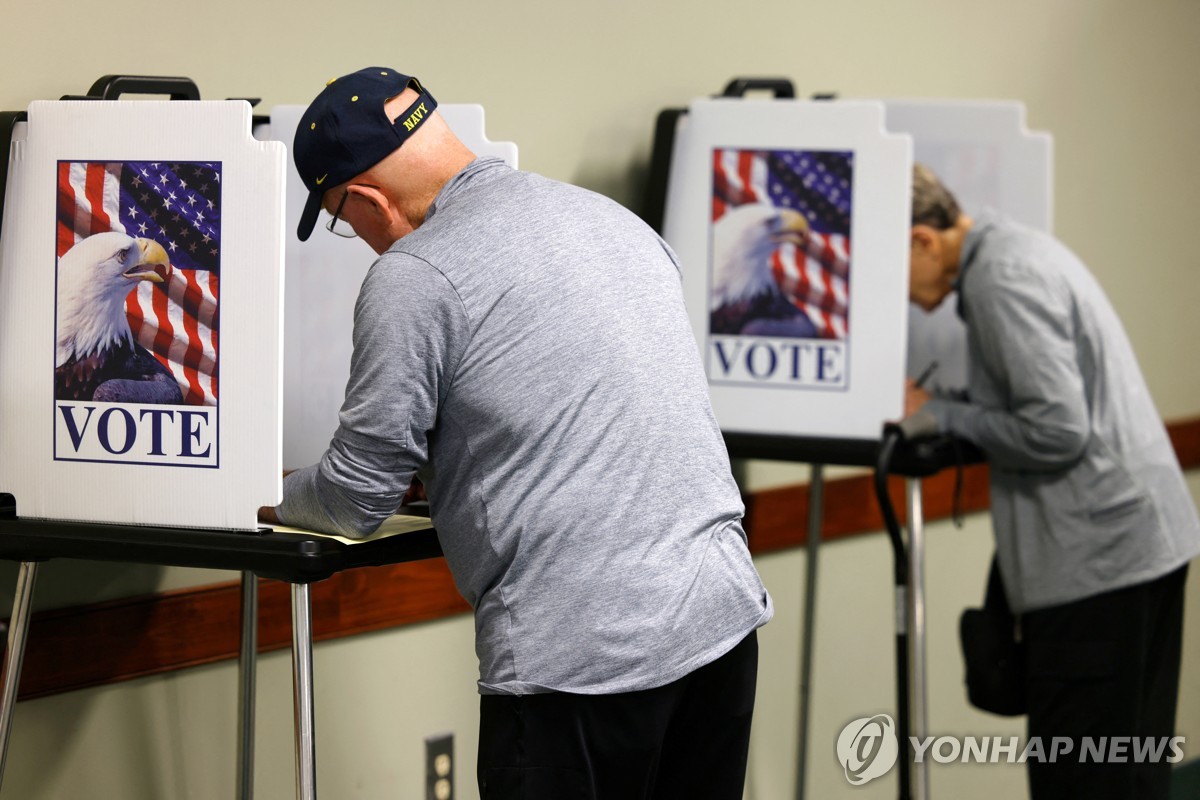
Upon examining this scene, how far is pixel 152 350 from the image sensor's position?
147 centimetres

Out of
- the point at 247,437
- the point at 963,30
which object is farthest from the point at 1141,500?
the point at 247,437

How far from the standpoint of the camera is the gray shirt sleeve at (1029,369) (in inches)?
92.0

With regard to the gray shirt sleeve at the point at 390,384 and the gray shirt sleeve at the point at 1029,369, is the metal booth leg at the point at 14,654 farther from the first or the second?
the gray shirt sleeve at the point at 1029,369

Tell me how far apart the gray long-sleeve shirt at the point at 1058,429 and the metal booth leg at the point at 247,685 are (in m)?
1.21

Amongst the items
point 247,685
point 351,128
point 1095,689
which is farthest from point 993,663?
point 351,128

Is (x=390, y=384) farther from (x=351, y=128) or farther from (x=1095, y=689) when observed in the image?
(x=1095, y=689)

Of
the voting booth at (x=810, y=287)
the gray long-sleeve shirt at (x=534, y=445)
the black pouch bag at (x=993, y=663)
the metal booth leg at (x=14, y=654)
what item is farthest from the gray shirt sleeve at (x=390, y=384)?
the black pouch bag at (x=993, y=663)

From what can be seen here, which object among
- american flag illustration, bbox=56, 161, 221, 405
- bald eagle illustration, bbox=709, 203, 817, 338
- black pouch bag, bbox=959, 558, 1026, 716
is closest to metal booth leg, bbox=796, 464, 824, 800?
black pouch bag, bbox=959, 558, 1026, 716

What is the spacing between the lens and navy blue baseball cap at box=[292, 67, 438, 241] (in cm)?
151

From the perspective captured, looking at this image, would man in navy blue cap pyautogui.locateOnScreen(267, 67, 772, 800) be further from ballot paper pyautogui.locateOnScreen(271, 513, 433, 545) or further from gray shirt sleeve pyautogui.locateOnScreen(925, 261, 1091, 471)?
gray shirt sleeve pyautogui.locateOnScreen(925, 261, 1091, 471)

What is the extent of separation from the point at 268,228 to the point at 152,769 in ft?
3.30

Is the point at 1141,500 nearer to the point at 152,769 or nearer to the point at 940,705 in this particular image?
the point at 940,705

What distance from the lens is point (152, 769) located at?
2.06 meters

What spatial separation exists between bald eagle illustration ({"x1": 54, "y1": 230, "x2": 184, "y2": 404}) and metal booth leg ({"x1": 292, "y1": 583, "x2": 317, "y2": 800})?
26 centimetres
